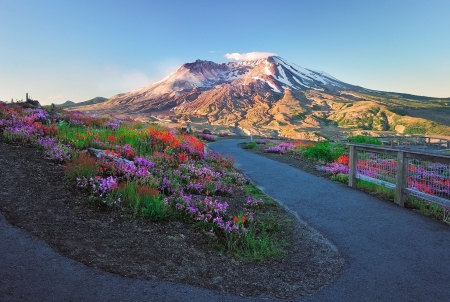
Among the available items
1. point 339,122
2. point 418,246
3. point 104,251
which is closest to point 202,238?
point 104,251

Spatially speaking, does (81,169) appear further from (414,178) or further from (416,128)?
(416,128)

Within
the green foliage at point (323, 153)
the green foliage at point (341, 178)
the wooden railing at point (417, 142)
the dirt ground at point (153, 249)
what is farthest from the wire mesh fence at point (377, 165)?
the wooden railing at point (417, 142)

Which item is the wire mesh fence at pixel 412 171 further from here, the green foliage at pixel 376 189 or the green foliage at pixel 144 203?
the green foliage at pixel 144 203

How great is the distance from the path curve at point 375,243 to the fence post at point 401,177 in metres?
0.26

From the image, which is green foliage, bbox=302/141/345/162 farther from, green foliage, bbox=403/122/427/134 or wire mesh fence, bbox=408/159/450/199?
green foliage, bbox=403/122/427/134

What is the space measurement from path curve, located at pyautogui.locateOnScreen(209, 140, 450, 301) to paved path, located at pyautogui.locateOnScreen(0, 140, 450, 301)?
1 cm

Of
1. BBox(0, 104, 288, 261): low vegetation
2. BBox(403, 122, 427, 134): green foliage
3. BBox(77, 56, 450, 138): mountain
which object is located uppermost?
BBox(77, 56, 450, 138): mountain

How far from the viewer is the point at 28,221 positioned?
4.40 metres

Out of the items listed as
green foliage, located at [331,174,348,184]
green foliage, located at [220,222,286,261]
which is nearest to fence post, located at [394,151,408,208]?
green foliage, located at [331,174,348,184]

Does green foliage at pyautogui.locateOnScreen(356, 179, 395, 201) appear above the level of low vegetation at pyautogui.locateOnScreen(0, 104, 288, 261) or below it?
below

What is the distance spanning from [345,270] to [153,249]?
8.50ft

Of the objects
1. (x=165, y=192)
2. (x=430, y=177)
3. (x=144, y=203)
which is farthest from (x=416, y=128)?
(x=144, y=203)

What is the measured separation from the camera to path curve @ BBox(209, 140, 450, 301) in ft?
11.7

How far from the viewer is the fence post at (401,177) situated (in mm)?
7342
